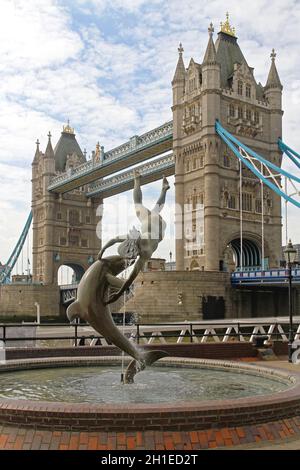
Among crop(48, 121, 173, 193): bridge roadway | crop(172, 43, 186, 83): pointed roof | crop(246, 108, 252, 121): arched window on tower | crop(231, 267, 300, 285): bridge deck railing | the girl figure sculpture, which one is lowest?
crop(231, 267, 300, 285): bridge deck railing

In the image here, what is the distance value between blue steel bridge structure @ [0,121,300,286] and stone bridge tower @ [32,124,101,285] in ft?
6.93

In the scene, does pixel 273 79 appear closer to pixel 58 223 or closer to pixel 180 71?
pixel 180 71

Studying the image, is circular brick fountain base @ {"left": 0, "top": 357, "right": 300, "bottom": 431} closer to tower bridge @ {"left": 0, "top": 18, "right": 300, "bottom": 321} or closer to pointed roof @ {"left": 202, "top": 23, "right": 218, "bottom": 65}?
tower bridge @ {"left": 0, "top": 18, "right": 300, "bottom": 321}

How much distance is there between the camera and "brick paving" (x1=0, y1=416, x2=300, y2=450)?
5.46m

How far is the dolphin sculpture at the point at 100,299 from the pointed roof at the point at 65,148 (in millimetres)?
76355

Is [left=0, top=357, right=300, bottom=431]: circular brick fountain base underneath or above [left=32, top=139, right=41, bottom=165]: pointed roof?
underneath

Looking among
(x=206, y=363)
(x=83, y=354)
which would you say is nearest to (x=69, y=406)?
(x=206, y=363)

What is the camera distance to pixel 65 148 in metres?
86.4

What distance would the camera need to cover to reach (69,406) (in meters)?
5.76

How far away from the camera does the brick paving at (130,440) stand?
5465 millimetres

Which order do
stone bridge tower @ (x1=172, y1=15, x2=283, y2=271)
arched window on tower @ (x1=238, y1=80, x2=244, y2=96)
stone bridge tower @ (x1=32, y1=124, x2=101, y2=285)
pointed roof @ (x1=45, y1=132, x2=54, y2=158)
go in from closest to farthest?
1. stone bridge tower @ (x1=172, y1=15, x2=283, y2=271)
2. arched window on tower @ (x1=238, y1=80, x2=244, y2=96)
3. stone bridge tower @ (x1=32, y1=124, x2=101, y2=285)
4. pointed roof @ (x1=45, y1=132, x2=54, y2=158)

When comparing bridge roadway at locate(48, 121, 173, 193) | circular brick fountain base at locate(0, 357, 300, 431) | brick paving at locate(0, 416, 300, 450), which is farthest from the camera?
bridge roadway at locate(48, 121, 173, 193)

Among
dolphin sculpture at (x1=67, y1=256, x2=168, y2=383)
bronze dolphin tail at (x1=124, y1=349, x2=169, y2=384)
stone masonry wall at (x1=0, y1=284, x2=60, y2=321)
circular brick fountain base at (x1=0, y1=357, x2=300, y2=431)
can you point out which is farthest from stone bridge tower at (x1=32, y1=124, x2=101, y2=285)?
circular brick fountain base at (x1=0, y1=357, x2=300, y2=431)
